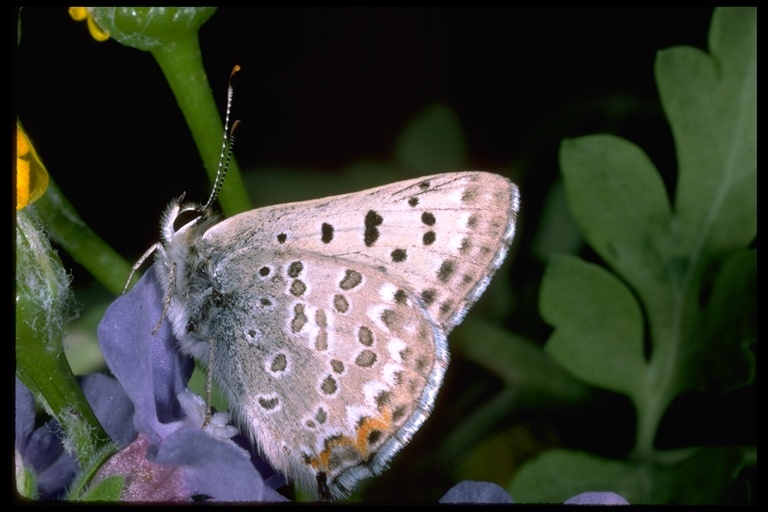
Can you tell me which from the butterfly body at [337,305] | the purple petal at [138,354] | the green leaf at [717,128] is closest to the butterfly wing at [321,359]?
the butterfly body at [337,305]

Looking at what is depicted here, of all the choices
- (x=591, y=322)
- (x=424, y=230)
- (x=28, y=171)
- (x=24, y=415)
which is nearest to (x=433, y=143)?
(x=591, y=322)

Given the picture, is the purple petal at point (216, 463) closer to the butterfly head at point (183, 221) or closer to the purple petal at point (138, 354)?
the purple petal at point (138, 354)

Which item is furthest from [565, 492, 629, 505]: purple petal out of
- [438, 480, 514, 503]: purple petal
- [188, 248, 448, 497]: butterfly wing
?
[188, 248, 448, 497]: butterfly wing

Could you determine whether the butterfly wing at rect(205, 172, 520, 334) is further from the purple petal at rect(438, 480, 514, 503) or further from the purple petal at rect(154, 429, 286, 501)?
the purple petal at rect(154, 429, 286, 501)

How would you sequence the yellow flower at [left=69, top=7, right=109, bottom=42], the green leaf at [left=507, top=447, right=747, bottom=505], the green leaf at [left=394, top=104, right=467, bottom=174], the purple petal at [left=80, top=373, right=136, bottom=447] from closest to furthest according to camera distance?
1. the purple petal at [left=80, top=373, right=136, bottom=447]
2. the yellow flower at [left=69, top=7, right=109, bottom=42]
3. the green leaf at [left=507, top=447, right=747, bottom=505]
4. the green leaf at [left=394, top=104, right=467, bottom=174]

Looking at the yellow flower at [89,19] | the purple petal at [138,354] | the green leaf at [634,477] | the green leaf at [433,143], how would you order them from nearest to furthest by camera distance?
the purple petal at [138,354] → the yellow flower at [89,19] → the green leaf at [634,477] → the green leaf at [433,143]

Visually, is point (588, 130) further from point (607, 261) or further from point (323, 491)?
point (323, 491)

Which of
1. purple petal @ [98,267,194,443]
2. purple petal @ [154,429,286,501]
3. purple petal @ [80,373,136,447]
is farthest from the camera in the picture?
purple petal @ [80,373,136,447]
